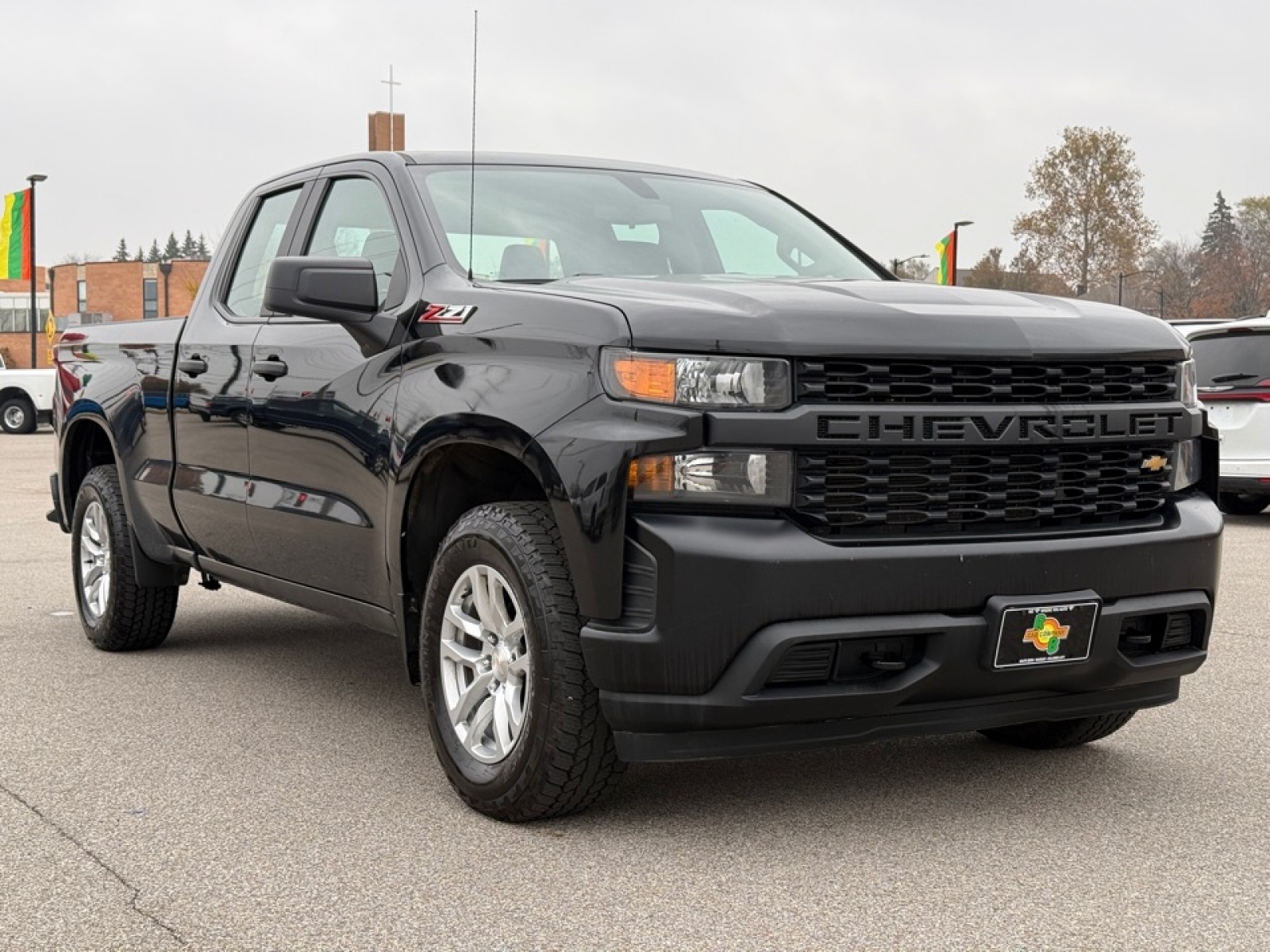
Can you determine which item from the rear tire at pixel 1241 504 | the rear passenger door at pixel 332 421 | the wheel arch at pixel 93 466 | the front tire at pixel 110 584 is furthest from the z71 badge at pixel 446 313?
the rear tire at pixel 1241 504

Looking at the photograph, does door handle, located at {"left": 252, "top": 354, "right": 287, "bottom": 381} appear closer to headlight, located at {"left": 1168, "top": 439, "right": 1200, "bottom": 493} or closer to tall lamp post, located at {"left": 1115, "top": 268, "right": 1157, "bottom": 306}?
headlight, located at {"left": 1168, "top": 439, "right": 1200, "bottom": 493}

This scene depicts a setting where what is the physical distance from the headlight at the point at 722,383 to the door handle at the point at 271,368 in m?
1.92

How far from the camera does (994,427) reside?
151 inches

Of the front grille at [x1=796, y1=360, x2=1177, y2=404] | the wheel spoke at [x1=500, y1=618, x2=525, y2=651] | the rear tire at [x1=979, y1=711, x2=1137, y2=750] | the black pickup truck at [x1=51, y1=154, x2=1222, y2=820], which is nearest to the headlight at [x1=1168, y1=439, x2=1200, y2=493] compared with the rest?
the black pickup truck at [x1=51, y1=154, x2=1222, y2=820]

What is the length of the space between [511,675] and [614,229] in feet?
5.21

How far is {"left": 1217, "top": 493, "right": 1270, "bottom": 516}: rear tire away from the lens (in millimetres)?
13602

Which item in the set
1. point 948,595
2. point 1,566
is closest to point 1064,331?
point 948,595

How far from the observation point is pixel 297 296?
457 cm

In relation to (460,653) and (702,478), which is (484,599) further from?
(702,478)

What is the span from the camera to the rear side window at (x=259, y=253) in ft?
19.0

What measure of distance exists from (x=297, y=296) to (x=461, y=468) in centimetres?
70

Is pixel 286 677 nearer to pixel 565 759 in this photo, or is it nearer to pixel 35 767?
pixel 35 767

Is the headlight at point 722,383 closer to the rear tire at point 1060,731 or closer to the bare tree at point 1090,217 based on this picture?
the rear tire at point 1060,731

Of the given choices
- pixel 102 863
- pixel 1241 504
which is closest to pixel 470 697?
pixel 102 863
